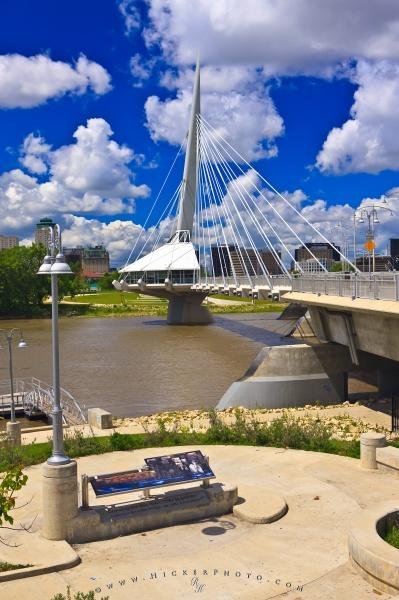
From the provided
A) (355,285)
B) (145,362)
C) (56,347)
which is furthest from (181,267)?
(56,347)

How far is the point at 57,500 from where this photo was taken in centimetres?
990

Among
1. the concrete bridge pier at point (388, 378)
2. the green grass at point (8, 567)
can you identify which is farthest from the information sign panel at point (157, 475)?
the concrete bridge pier at point (388, 378)

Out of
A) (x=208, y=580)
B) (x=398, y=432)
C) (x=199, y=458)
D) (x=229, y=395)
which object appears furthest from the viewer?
(x=229, y=395)

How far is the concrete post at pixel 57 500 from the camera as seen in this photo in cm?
989

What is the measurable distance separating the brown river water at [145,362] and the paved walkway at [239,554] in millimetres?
14171

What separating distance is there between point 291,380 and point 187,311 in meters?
42.8

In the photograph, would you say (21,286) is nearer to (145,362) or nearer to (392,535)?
(145,362)

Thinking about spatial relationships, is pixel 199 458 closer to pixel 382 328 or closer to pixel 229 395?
pixel 382 328

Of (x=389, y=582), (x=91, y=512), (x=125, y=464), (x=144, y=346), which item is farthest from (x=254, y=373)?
(x=144, y=346)

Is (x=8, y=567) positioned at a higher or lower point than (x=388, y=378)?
higher

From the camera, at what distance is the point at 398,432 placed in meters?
19.0

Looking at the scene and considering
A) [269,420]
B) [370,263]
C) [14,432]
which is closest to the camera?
[14,432]

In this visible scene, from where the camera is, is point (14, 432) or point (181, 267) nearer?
point (14, 432)

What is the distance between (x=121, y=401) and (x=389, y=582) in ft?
69.1
